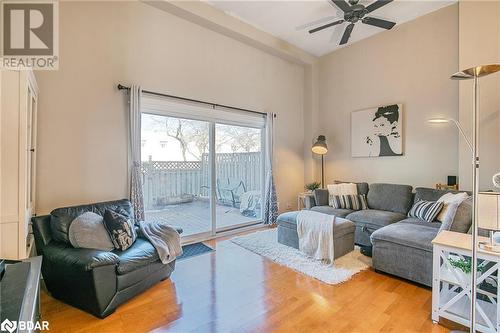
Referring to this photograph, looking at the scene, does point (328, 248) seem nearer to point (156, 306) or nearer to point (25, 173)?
point (156, 306)

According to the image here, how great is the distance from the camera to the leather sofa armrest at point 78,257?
1965mm

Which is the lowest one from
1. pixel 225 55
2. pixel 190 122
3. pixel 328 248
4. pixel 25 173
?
pixel 328 248

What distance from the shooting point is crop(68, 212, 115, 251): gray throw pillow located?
2314 mm

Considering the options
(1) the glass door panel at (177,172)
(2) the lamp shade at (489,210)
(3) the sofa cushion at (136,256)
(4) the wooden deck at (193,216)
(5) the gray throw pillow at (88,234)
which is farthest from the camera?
A: (4) the wooden deck at (193,216)

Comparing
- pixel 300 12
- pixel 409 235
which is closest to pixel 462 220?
pixel 409 235

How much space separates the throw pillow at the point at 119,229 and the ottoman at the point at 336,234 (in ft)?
6.58

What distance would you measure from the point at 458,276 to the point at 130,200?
3.40m

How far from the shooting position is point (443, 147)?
390 centimetres

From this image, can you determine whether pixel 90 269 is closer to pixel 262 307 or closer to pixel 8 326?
pixel 8 326

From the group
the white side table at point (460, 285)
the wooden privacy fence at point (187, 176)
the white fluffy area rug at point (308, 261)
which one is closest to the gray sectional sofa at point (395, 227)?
the white fluffy area rug at point (308, 261)

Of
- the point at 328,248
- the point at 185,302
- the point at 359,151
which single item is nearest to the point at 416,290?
the point at 328,248

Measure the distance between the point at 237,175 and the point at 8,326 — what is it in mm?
3783

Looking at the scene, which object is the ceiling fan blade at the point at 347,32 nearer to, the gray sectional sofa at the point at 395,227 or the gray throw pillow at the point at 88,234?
the gray sectional sofa at the point at 395,227

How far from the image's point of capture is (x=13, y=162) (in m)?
1.81
